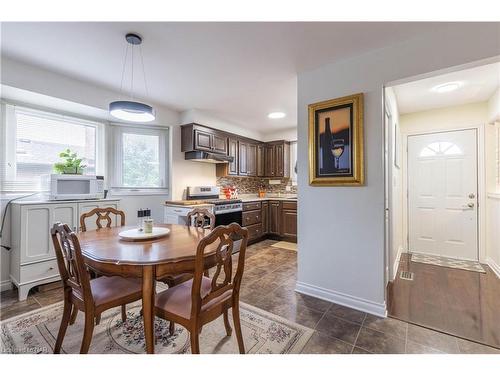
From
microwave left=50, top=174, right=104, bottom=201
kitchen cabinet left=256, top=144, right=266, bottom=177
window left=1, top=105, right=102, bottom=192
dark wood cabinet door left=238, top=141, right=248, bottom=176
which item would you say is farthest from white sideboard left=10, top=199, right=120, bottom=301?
kitchen cabinet left=256, top=144, right=266, bottom=177

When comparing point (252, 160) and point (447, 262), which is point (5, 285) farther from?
point (447, 262)

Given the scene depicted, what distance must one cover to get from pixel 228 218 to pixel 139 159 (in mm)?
1712

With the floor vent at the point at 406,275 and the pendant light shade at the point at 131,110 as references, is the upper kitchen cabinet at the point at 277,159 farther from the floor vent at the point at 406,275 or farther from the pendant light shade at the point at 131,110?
the pendant light shade at the point at 131,110

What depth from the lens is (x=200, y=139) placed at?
3834mm

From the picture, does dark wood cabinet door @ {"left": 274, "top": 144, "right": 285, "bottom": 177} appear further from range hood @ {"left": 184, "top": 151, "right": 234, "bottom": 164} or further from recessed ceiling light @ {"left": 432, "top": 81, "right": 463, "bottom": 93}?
recessed ceiling light @ {"left": 432, "top": 81, "right": 463, "bottom": 93}

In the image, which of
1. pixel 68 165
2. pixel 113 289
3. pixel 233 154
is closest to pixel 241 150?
pixel 233 154

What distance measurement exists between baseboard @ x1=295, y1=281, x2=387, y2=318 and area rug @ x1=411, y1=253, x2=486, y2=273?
6.38 ft

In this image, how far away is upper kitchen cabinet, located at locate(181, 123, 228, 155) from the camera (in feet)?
12.3

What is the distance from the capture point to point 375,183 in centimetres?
207

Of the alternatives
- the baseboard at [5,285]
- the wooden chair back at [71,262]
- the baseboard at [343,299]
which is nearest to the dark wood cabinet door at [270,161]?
the baseboard at [343,299]

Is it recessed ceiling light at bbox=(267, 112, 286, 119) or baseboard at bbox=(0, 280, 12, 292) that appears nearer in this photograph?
baseboard at bbox=(0, 280, 12, 292)

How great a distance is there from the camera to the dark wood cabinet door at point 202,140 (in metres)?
3.77

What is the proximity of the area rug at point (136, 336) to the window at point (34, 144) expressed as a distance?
153 centimetres

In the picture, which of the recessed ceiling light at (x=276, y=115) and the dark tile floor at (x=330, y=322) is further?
the recessed ceiling light at (x=276, y=115)
